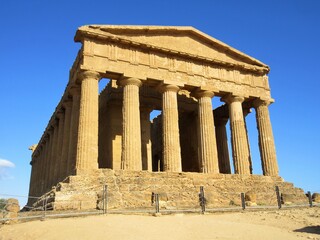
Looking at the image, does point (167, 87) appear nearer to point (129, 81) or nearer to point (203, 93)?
point (129, 81)

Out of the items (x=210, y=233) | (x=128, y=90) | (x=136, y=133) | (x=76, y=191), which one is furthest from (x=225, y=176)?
(x=210, y=233)

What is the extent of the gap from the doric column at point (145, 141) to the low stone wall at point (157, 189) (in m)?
6.37

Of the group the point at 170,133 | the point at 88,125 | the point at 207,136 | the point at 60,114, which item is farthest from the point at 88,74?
the point at 207,136

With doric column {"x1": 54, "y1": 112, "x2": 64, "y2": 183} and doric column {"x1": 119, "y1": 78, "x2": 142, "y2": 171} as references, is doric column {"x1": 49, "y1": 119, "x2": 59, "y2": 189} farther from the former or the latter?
doric column {"x1": 119, "y1": 78, "x2": 142, "y2": 171}

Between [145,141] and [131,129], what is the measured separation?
6.11 m

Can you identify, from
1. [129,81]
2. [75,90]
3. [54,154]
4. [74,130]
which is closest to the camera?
[129,81]

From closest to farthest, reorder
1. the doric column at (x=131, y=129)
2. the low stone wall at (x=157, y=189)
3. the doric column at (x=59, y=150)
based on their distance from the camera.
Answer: the low stone wall at (x=157, y=189), the doric column at (x=131, y=129), the doric column at (x=59, y=150)

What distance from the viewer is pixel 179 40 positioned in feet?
78.4

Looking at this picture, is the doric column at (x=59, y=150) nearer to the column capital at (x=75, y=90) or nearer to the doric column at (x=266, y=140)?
the column capital at (x=75, y=90)

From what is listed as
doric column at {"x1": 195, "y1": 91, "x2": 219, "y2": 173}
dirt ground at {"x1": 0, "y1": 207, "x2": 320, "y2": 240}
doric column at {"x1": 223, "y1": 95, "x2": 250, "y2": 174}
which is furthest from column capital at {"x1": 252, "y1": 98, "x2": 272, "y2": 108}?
dirt ground at {"x1": 0, "y1": 207, "x2": 320, "y2": 240}

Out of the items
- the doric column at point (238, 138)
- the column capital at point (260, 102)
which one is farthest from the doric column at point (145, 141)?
the column capital at point (260, 102)

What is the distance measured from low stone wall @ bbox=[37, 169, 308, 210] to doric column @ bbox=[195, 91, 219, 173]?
1.43 meters

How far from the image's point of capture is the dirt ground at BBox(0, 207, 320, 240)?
354 inches

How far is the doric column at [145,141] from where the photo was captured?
25156mm
